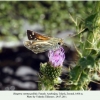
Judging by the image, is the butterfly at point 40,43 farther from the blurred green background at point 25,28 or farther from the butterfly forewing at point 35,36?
the blurred green background at point 25,28

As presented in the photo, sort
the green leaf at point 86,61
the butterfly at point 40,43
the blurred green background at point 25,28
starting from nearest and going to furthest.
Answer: the green leaf at point 86,61 < the butterfly at point 40,43 < the blurred green background at point 25,28

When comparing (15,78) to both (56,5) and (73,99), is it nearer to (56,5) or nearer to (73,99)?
(56,5)

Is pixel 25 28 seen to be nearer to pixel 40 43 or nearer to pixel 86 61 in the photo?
pixel 40 43

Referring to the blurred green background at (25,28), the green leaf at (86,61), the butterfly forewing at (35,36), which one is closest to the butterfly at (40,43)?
the butterfly forewing at (35,36)

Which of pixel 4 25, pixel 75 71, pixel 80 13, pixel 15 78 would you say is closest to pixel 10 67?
pixel 15 78

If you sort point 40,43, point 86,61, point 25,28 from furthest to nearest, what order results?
point 25,28
point 40,43
point 86,61

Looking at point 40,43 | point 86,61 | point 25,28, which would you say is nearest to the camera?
point 86,61

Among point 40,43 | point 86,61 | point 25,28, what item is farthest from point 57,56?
point 25,28
